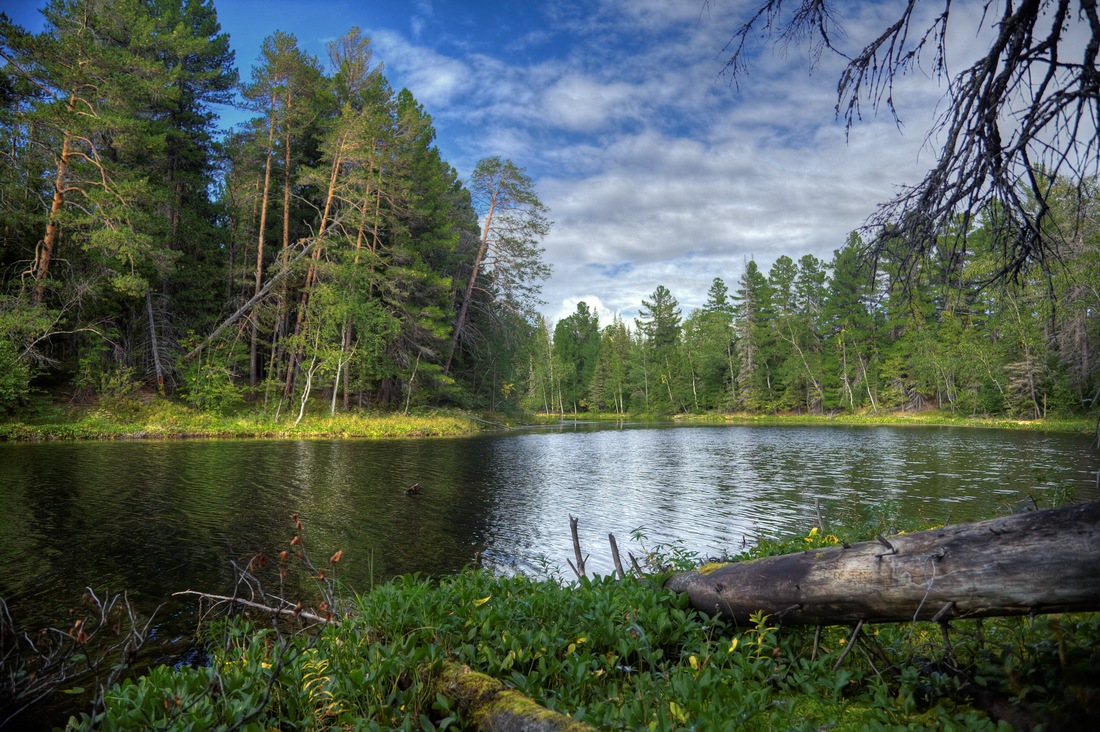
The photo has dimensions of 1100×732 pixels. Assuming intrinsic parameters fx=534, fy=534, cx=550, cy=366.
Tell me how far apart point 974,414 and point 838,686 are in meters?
53.6

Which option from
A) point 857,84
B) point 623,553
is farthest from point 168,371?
point 857,84

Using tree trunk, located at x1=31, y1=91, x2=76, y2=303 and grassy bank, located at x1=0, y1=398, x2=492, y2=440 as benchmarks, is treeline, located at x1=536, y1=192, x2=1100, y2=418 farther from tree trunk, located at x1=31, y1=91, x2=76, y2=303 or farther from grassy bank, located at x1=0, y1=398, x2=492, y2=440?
tree trunk, located at x1=31, y1=91, x2=76, y2=303

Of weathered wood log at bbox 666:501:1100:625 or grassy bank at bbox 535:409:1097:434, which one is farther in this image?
grassy bank at bbox 535:409:1097:434

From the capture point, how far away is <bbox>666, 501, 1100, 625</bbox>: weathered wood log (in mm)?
2418

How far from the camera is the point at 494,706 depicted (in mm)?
2783

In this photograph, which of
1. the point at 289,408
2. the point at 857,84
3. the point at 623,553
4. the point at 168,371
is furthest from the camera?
the point at 289,408

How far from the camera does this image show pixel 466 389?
44000 mm

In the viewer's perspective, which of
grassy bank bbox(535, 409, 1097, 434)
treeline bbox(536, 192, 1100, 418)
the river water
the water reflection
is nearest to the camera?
the river water

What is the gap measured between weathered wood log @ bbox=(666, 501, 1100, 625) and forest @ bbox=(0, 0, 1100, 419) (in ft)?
39.7

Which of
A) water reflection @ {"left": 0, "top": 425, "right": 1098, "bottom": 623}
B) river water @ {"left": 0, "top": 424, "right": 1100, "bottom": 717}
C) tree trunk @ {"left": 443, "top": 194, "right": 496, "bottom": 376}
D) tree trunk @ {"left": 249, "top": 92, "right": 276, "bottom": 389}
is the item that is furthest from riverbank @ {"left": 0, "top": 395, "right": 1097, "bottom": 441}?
tree trunk @ {"left": 443, "top": 194, "right": 496, "bottom": 376}

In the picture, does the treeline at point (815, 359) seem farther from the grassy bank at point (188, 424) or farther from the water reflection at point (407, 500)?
the grassy bank at point (188, 424)

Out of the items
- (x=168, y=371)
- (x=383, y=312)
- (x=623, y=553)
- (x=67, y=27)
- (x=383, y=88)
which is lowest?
(x=623, y=553)

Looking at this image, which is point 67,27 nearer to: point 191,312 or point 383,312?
point 191,312

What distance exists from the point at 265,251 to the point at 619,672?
38.3 metres
